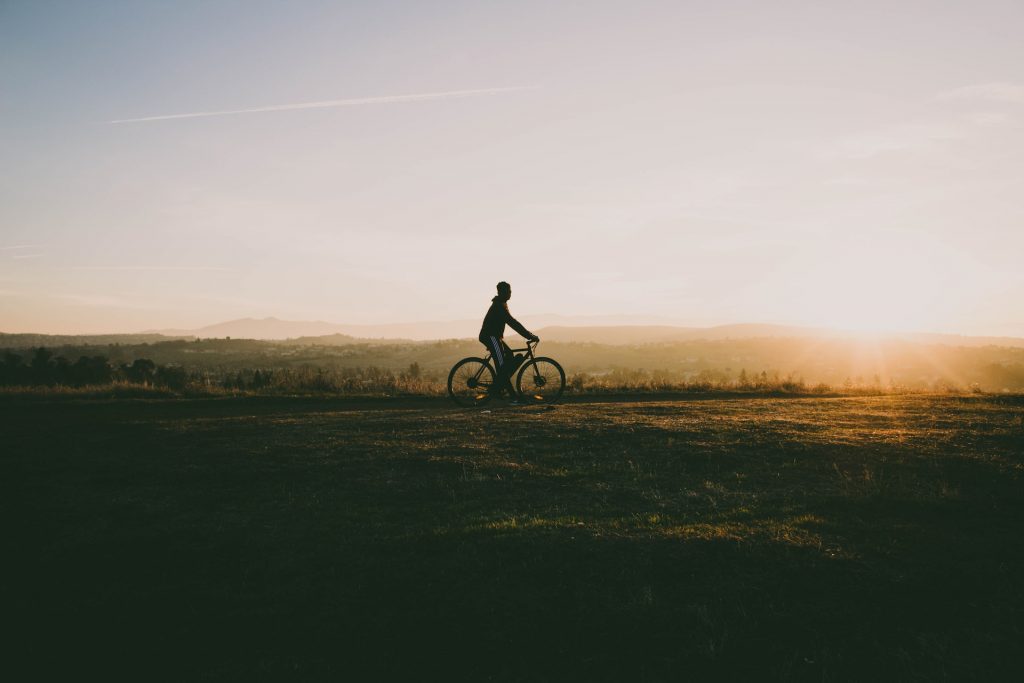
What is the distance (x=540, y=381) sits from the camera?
15031mm

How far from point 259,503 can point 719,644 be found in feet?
16.9

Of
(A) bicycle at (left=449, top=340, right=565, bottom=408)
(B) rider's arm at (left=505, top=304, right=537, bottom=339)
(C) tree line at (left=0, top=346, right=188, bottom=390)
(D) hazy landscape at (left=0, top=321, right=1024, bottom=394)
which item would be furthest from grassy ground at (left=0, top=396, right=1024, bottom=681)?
(D) hazy landscape at (left=0, top=321, right=1024, bottom=394)

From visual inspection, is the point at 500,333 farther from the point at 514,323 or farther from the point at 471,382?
the point at 471,382

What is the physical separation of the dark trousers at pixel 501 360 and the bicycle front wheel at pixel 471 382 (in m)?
0.24

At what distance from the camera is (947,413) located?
12305mm

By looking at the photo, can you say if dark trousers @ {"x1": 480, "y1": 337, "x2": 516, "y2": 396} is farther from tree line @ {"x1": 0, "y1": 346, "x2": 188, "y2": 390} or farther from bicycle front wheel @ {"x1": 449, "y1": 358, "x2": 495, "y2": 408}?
tree line @ {"x1": 0, "y1": 346, "x2": 188, "y2": 390}

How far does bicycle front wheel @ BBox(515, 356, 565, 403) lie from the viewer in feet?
49.0

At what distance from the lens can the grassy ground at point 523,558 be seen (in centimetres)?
408

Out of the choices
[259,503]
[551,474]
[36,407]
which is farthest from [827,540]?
[36,407]

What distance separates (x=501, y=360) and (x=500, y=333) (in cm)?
66

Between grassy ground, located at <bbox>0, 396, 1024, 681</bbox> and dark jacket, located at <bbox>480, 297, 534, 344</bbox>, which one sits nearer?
grassy ground, located at <bbox>0, 396, 1024, 681</bbox>

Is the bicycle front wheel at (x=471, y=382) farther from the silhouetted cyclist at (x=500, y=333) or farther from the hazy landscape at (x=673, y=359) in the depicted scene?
the hazy landscape at (x=673, y=359)

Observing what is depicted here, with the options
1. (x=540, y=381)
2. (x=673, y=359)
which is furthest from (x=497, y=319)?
(x=673, y=359)

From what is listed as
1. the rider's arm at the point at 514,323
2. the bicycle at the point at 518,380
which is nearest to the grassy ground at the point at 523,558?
the rider's arm at the point at 514,323
